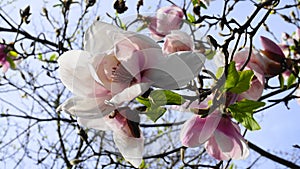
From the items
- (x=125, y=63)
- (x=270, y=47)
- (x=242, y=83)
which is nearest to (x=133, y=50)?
(x=125, y=63)

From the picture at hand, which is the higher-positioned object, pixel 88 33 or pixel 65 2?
pixel 88 33

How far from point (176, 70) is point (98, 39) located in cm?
6

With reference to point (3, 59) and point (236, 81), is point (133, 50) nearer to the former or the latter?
point (236, 81)

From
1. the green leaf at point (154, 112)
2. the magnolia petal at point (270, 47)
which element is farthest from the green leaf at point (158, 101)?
the magnolia petal at point (270, 47)

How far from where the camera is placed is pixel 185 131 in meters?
0.38

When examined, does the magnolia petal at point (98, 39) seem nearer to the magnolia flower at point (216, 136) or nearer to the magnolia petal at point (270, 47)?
the magnolia flower at point (216, 136)

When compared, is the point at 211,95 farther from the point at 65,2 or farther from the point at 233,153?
the point at 65,2

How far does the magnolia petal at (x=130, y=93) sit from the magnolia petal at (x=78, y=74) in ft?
0.09

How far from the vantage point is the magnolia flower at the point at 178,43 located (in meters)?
0.34

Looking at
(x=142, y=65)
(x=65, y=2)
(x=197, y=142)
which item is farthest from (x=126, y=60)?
(x=65, y=2)

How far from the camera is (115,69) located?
31 cm

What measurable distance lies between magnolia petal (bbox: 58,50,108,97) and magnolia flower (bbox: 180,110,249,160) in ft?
0.31

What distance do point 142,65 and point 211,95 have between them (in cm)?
8

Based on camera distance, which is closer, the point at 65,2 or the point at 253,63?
the point at 253,63
